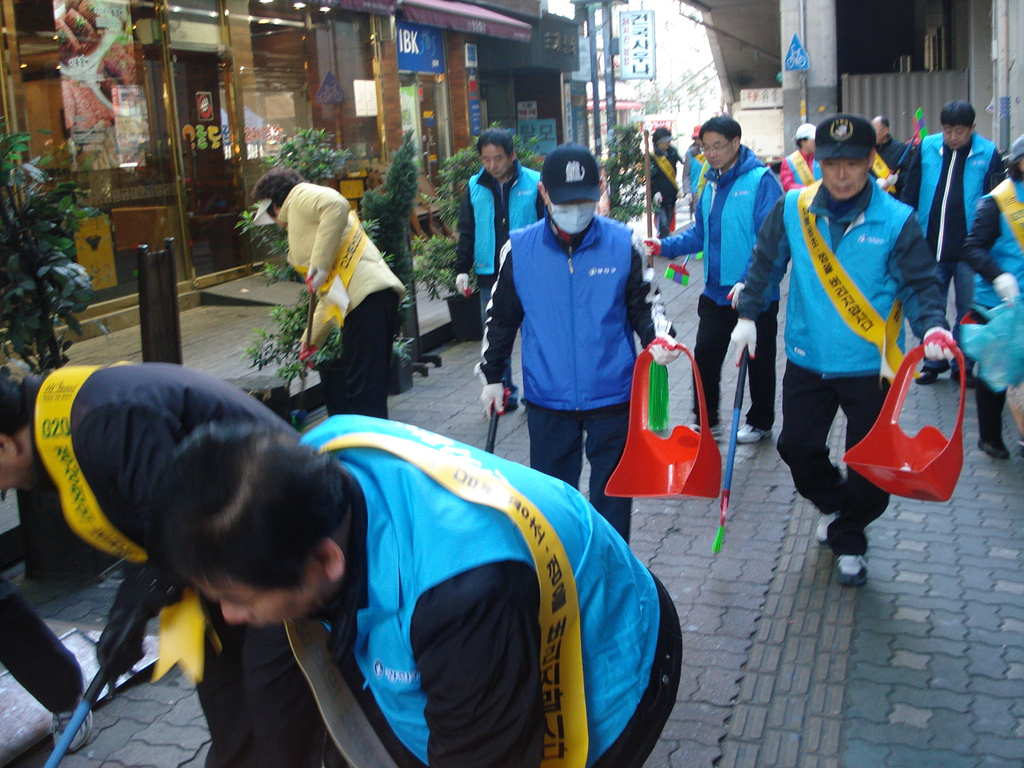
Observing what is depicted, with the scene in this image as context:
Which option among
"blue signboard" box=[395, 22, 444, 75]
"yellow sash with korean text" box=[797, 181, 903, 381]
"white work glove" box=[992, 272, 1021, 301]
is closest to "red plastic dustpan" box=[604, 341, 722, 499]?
"yellow sash with korean text" box=[797, 181, 903, 381]

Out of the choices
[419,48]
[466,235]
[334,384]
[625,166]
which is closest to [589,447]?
[334,384]

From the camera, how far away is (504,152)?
7113 millimetres

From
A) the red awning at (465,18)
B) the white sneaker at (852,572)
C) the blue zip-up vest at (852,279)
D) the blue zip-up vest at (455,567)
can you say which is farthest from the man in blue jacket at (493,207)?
the red awning at (465,18)

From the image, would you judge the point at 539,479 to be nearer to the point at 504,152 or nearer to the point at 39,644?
the point at 39,644

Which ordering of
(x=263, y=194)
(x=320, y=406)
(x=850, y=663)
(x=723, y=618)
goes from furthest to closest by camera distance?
1. (x=320, y=406)
2. (x=263, y=194)
3. (x=723, y=618)
4. (x=850, y=663)

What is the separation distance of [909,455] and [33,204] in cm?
394

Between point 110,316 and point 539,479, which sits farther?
point 110,316

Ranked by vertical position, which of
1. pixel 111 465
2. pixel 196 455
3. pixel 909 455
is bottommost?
pixel 909 455

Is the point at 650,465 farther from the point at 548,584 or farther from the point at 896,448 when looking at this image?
the point at 548,584

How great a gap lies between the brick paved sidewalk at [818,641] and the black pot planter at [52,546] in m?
0.12

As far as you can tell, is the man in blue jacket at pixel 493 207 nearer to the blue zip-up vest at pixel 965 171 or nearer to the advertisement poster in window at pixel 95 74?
the blue zip-up vest at pixel 965 171

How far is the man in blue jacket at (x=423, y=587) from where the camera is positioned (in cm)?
140

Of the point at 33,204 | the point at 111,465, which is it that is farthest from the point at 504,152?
the point at 111,465

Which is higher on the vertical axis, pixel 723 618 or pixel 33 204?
pixel 33 204
